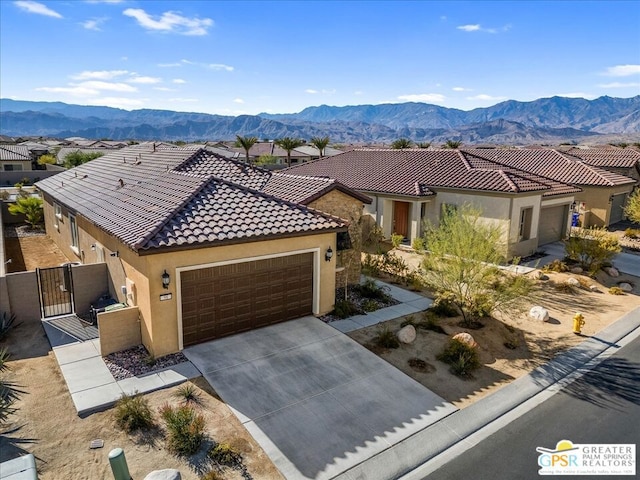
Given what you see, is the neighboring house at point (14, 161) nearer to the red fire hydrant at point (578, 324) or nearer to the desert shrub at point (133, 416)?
the desert shrub at point (133, 416)

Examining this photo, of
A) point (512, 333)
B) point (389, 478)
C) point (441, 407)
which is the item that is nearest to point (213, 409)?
point (389, 478)

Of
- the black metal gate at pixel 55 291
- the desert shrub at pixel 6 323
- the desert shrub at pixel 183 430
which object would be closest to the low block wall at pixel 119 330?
the desert shrub at pixel 6 323

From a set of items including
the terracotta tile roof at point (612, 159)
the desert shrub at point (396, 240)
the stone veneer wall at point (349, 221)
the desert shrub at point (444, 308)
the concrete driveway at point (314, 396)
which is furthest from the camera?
the terracotta tile roof at point (612, 159)

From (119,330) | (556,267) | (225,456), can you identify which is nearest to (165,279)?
(119,330)

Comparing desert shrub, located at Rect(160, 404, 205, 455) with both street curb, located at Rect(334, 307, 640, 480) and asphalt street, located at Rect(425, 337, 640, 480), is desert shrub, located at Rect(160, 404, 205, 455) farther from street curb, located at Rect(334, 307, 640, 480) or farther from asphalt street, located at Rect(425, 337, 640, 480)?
asphalt street, located at Rect(425, 337, 640, 480)

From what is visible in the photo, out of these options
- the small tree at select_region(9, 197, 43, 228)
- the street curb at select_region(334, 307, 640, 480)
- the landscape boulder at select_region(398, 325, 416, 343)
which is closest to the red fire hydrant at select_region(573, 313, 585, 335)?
the street curb at select_region(334, 307, 640, 480)

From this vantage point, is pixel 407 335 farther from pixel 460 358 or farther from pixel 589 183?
pixel 589 183
